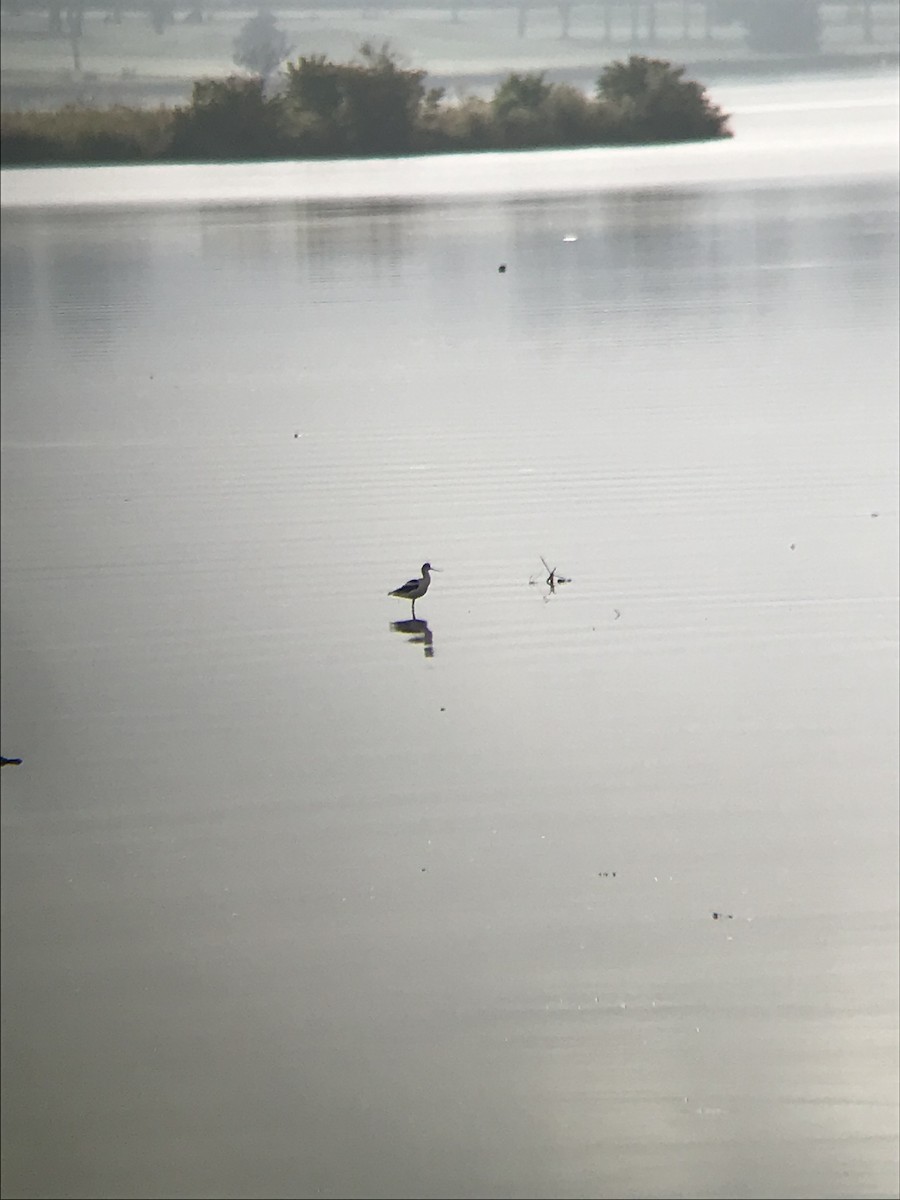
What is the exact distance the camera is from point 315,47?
5.84 metres

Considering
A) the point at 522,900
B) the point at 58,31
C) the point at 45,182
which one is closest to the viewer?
the point at 522,900

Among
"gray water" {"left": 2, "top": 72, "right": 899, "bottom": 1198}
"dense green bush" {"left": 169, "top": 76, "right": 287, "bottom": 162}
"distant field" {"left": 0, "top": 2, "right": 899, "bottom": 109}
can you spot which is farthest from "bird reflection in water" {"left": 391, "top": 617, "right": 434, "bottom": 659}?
"dense green bush" {"left": 169, "top": 76, "right": 287, "bottom": 162}

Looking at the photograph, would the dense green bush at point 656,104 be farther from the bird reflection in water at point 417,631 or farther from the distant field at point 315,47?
the bird reflection in water at point 417,631

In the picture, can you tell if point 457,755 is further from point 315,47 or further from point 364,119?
point 364,119

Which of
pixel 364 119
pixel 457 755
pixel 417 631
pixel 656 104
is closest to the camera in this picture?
pixel 457 755

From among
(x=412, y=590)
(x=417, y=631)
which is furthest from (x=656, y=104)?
(x=417, y=631)

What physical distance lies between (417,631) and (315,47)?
447 cm

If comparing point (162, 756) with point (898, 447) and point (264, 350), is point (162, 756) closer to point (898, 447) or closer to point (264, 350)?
point (898, 447)

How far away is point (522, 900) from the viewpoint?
4.58 feet

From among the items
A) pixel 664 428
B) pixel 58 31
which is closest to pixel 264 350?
pixel 664 428

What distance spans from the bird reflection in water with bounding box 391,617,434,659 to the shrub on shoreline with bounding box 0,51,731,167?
13.9 feet

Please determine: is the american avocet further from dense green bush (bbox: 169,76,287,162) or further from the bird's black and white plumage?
dense green bush (bbox: 169,76,287,162)

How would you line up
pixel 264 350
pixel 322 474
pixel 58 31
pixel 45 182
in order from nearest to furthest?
pixel 322 474 < pixel 264 350 < pixel 58 31 < pixel 45 182

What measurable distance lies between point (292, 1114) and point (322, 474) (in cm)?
159
